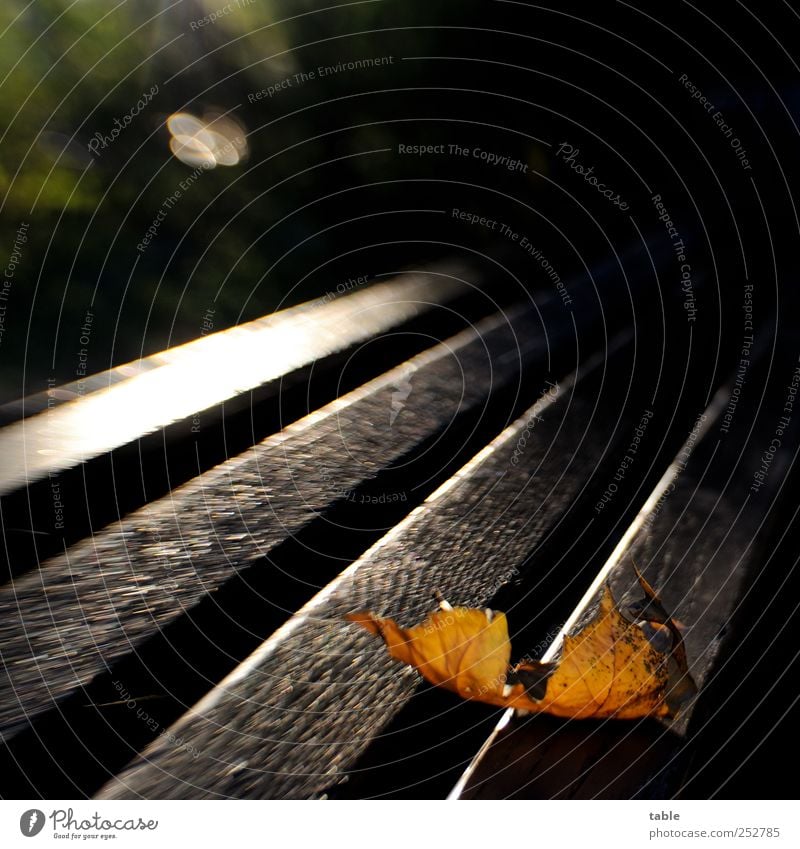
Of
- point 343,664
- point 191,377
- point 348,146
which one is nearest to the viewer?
point 343,664

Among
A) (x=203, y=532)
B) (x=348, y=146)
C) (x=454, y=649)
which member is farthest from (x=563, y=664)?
(x=348, y=146)

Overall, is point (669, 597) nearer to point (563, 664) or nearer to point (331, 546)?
point (563, 664)

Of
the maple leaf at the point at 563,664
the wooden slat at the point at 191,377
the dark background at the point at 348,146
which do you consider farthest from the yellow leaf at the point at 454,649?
the dark background at the point at 348,146

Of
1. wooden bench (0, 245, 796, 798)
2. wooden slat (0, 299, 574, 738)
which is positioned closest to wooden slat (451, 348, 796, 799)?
wooden bench (0, 245, 796, 798)

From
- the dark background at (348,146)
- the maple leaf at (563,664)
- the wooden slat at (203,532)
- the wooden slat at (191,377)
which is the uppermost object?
the dark background at (348,146)

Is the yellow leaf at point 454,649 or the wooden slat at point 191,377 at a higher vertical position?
the wooden slat at point 191,377

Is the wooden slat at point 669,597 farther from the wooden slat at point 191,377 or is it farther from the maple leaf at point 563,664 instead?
the wooden slat at point 191,377
